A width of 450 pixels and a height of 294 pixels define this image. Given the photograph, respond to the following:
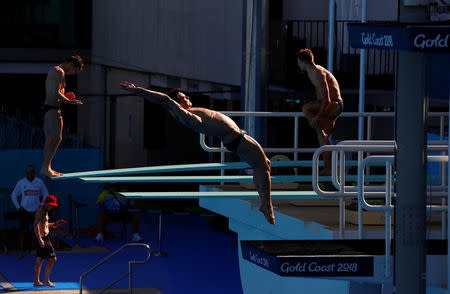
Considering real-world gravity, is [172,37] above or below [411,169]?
above

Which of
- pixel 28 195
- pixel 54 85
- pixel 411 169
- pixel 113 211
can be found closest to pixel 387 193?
pixel 411 169

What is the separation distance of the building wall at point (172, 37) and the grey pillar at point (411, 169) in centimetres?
1769

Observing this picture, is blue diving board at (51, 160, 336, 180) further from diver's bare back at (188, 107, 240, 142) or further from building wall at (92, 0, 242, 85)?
building wall at (92, 0, 242, 85)

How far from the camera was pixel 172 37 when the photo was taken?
31.3 meters

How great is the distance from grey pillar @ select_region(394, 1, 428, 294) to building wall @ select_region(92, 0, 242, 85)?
1769 centimetres

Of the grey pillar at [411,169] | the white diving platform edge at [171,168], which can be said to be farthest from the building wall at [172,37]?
the grey pillar at [411,169]

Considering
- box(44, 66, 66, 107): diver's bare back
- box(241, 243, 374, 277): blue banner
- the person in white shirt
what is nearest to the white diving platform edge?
box(44, 66, 66, 107): diver's bare back

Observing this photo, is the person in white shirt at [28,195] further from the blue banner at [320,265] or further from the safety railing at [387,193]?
the safety railing at [387,193]

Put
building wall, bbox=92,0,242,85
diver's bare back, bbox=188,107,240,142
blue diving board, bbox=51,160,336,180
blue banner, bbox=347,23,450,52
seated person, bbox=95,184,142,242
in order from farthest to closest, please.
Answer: building wall, bbox=92,0,242,85 < seated person, bbox=95,184,142,242 < blue diving board, bbox=51,160,336,180 < diver's bare back, bbox=188,107,240,142 < blue banner, bbox=347,23,450,52

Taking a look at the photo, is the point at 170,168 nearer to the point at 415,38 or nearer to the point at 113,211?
the point at 415,38

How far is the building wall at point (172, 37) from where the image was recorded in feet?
88.5

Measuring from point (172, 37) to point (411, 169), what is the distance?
2364 centimetres

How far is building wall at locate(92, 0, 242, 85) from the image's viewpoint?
27.0 m

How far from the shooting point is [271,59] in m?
27.2
